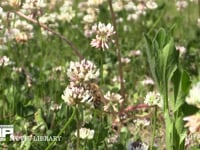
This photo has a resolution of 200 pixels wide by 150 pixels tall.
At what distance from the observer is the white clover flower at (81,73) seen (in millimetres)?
2004

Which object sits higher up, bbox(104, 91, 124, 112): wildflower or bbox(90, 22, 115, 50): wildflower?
bbox(90, 22, 115, 50): wildflower

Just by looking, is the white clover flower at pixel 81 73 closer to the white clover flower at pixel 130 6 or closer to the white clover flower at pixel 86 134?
the white clover flower at pixel 86 134

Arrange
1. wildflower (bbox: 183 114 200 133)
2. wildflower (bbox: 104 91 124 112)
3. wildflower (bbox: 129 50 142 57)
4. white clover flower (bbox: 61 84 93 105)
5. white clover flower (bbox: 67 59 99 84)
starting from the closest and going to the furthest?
wildflower (bbox: 183 114 200 133)
white clover flower (bbox: 61 84 93 105)
white clover flower (bbox: 67 59 99 84)
wildflower (bbox: 104 91 124 112)
wildflower (bbox: 129 50 142 57)

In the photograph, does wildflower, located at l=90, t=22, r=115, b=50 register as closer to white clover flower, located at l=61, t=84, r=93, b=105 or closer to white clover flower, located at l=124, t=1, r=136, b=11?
white clover flower, located at l=61, t=84, r=93, b=105

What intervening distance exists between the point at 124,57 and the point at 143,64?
18cm

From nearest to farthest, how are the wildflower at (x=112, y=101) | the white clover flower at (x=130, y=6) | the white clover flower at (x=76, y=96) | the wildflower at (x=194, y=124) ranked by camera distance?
1. the wildflower at (x=194, y=124)
2. the white clover flower at (x=76, y=96)
3. the wildflower at (x=112, y=101)
4. the white clover flower at (x=130, y=6)

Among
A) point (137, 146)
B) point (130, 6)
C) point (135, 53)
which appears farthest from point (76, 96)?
point (130, 6)

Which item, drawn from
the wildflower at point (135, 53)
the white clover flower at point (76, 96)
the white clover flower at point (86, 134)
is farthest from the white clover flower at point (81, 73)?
Answer: the wildflower at point (135, 53)

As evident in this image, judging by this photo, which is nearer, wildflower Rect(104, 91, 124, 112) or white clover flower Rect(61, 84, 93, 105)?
white clover flower Rect(61, 84, 93, 105)

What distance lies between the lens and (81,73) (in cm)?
202

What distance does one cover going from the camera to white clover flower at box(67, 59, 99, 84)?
2.00 meters

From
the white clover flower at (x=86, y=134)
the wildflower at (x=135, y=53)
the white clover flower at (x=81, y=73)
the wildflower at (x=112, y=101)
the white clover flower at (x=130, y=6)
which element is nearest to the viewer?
the white clover flower at (x=81, y=73)

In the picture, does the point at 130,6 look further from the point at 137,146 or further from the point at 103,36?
the point at 137,146

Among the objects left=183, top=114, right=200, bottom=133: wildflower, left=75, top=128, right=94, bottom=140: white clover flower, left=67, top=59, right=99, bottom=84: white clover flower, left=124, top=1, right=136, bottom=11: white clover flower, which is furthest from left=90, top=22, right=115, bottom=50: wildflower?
left=124, top=1, right=136, bottom=11: white clover flower
